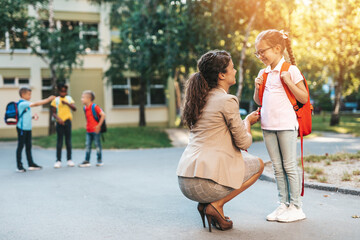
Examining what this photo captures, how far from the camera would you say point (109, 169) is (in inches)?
378

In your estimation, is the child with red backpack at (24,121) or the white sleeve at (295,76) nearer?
the white sleeve at (295,76)

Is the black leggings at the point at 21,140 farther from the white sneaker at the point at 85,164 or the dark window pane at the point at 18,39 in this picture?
the dark window pane at the point at 18,39

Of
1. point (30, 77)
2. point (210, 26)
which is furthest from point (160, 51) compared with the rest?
point (30, 77)

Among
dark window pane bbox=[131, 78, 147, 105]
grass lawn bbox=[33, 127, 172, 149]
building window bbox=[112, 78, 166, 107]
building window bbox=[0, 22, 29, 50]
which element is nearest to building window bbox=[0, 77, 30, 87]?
building window bbox=[112, 78, 166, 107]

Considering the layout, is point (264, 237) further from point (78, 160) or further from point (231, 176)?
point (78, 160)

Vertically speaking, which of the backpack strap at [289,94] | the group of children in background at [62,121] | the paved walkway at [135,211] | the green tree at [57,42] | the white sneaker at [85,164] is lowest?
the white sneaker at [85,164]

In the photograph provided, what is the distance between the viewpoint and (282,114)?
14.7 feet

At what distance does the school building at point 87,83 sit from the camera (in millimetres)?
24328

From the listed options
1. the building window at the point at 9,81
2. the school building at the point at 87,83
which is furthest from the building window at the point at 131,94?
the building window at the point at 9,81

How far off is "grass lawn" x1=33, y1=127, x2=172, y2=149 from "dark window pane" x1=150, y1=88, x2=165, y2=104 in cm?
824

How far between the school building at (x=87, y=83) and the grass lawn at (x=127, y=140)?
18.1 ft

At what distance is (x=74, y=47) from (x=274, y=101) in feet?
48.9

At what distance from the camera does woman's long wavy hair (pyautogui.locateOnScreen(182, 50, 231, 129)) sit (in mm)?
4074

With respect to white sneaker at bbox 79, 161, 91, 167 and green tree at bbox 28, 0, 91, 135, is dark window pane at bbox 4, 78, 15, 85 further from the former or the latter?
white sneaker at bbox 79, 161, 91, 167
